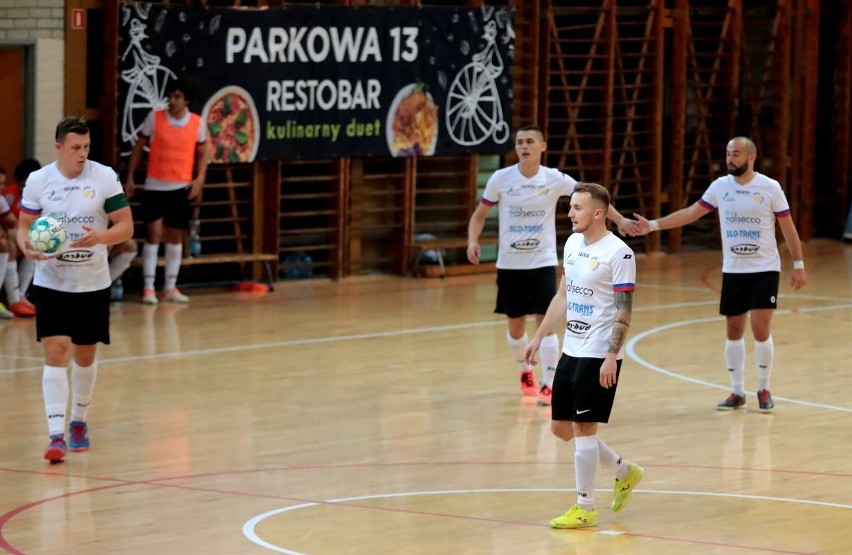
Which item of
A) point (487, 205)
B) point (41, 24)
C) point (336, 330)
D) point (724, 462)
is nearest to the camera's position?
point (724, 462)

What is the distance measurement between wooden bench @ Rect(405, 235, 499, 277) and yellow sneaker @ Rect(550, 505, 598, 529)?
1119 centimetres

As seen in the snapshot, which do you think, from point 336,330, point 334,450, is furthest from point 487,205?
point 336,330

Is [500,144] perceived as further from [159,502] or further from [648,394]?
[159,502]

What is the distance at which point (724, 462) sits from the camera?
9922 mm

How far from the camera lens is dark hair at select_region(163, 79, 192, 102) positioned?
16.7 metres

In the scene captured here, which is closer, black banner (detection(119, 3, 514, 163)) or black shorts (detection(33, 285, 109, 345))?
black shorts (detection(33, 285, 109, 345))

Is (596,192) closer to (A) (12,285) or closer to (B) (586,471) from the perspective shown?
(B) (586,471)

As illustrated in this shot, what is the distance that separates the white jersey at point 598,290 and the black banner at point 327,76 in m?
9.48

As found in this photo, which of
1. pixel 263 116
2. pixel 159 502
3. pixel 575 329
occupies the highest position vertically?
pixel 263 116

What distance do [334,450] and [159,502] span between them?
1724 millimetres

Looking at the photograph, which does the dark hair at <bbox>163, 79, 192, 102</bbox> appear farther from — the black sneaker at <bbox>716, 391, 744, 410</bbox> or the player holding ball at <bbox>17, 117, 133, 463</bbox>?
the black sneaker at <bbox>716, 391, 744, 410</bbox>

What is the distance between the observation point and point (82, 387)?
9945mm

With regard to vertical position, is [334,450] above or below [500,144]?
below

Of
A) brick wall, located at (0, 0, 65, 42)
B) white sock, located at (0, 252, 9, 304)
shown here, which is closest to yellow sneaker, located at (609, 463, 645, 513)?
white sock, located at (0, 252, 9, 304)
